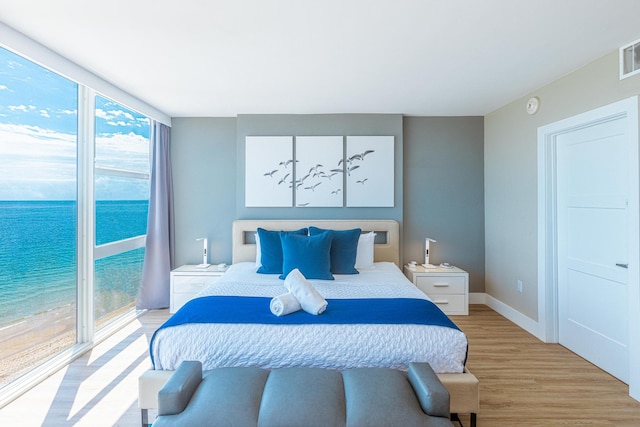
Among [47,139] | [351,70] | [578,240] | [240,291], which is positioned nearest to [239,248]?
[240,291]

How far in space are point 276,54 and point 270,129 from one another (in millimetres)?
1676

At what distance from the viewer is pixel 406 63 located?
2639mm

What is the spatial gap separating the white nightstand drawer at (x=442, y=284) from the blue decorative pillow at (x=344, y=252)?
961 mm

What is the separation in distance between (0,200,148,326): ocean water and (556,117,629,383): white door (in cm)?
461

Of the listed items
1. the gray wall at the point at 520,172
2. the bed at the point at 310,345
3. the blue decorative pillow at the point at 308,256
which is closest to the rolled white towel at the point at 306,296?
the bed at the point at 310,345

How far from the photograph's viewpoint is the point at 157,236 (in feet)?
13.0

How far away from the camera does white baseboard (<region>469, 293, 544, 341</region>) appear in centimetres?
337

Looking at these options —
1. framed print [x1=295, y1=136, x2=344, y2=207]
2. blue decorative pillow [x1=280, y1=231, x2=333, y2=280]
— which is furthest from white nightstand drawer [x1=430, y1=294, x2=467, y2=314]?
framed print [x1=295, y1=136, x2=344, y2=207]

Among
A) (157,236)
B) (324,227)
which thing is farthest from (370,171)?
(157,236)

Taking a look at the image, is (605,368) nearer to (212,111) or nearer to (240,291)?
(240,291)

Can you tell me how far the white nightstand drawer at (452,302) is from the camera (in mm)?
3834

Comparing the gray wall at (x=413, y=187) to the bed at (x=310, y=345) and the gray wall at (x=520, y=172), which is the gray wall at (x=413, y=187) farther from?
the bed at (x=310, y=345)

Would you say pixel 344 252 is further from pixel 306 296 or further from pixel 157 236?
pixel 157 236

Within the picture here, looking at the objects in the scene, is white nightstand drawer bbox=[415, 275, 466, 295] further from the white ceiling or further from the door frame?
the white ceiling
